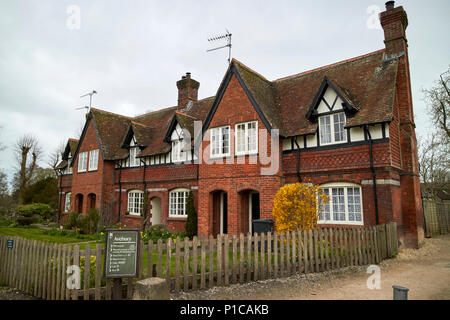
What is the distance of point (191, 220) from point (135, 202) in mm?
7302

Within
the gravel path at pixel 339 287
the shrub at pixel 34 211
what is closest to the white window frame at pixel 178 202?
the gravel path at pixel 339 287

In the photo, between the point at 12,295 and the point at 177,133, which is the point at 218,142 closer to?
the point at 177,133

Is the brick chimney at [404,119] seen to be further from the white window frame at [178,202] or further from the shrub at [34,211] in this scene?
the shrub at [34,211]

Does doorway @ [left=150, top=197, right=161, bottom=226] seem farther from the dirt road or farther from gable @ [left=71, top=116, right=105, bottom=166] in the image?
the dirt road

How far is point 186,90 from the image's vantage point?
23562 mm

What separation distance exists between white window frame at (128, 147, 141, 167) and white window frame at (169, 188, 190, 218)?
14.3 ft

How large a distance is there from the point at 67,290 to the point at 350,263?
8.24m

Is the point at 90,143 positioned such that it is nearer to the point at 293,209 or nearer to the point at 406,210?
the point at 293,209

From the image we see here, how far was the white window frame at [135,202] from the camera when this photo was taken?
851 inches

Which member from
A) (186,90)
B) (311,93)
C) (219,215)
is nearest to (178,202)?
(219,215)

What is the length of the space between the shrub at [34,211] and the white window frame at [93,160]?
6946 millimetres

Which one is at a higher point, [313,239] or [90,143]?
[90,143]

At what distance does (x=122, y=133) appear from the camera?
25.6 m
